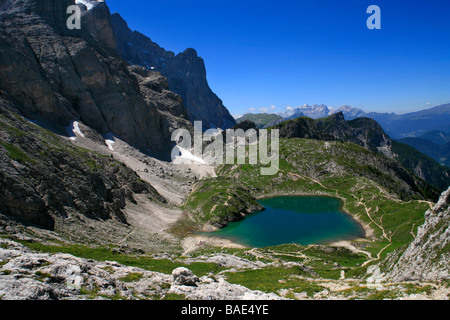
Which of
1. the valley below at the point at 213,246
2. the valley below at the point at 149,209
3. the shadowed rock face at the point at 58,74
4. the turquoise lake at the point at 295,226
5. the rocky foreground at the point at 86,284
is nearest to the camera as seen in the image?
the rocky foreground at the point at 86,284

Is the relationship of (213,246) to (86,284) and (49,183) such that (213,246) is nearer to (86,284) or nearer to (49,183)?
(49,183)

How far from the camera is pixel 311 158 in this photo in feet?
590

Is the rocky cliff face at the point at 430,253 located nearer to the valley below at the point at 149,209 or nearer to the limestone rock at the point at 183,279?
the valley below at the point at 149,209

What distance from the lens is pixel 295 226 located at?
4163 inches

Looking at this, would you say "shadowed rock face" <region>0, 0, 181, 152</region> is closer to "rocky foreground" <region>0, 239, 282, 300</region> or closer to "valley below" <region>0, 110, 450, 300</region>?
"valley below" <region>0, 110, 450, 300</region>

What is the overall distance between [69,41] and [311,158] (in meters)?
171

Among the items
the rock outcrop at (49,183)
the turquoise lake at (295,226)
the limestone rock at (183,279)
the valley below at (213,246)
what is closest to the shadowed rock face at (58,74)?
the valley below at (213,246)

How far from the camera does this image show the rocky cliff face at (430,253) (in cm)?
3331

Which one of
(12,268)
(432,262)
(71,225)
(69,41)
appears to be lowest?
(71,225)

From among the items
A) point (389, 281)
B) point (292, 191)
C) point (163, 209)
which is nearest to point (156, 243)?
point (163, 209)

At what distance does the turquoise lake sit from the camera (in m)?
92.2

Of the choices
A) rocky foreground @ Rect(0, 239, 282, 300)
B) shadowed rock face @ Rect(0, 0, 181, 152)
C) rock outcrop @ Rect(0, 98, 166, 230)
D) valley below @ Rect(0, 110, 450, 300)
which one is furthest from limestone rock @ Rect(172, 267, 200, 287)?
shadowed rock face @ Rect(0, 0, 181, 152)

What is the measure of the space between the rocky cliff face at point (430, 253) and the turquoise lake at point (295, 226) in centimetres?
4927
